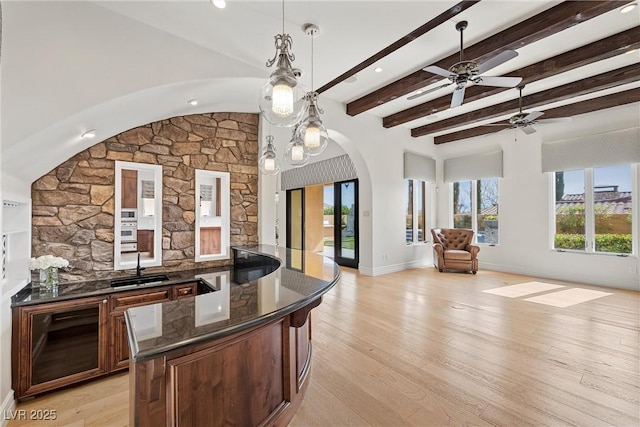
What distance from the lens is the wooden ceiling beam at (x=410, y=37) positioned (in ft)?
9.25

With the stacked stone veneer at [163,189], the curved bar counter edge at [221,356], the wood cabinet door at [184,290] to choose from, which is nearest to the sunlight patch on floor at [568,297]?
the curved bar counter edge at [221,356]

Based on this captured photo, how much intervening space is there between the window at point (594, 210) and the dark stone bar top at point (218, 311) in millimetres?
6386

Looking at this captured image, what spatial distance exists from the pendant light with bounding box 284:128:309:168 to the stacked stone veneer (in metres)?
1.39

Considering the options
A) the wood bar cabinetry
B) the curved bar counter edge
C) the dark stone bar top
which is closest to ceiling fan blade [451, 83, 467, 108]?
the dark stone bar top

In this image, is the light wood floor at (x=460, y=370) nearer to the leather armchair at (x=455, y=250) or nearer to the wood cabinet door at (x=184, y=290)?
the wood cabinet door at (x=184, y=290)

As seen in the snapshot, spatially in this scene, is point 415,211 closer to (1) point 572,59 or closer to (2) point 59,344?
(1) point 572,59

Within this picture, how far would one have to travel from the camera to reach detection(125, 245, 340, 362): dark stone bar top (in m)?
1.06

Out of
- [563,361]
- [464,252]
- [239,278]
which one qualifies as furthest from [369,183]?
[563,361]

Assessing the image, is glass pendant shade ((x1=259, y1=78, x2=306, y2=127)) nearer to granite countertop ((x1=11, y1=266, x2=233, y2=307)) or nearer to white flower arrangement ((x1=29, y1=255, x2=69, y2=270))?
granite countertop ((x1=11, y1=266, x2=233, y2=307))

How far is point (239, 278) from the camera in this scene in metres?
3.45

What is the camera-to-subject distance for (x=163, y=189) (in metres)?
3.53

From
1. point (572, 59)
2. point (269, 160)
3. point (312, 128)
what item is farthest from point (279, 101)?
point (572, 59)

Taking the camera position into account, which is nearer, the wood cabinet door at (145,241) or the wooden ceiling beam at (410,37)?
the wooden ceiling beam at (410,37)

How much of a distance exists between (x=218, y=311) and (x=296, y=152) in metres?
1.95
